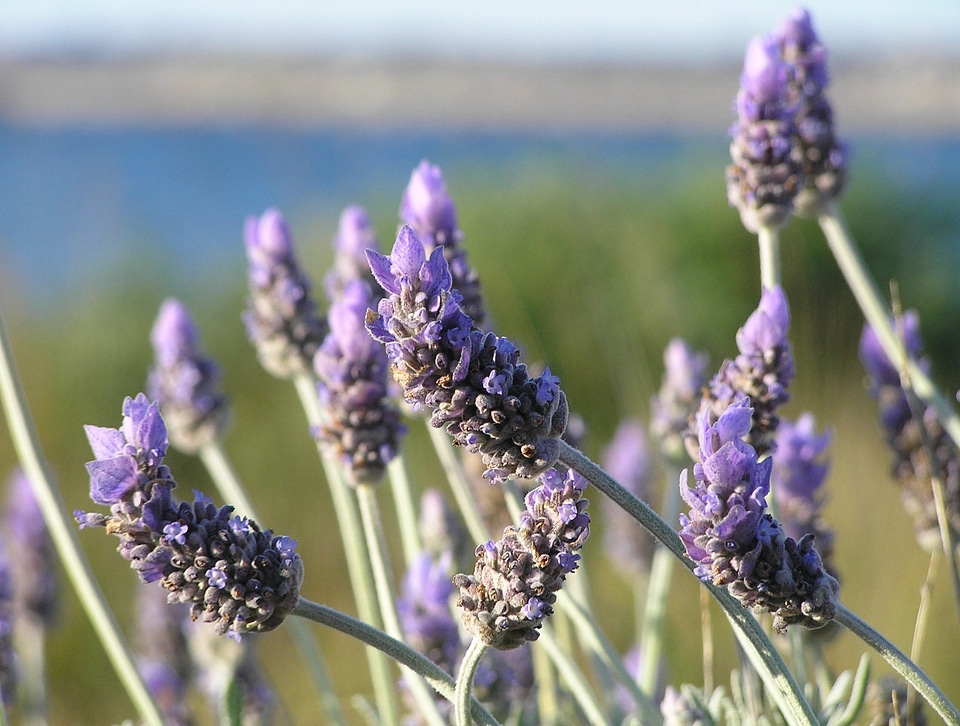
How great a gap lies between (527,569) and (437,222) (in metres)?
0.72

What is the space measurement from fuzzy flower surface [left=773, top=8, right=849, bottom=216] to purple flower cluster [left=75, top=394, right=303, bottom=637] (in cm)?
101

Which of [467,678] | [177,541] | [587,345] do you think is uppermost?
[587,345]

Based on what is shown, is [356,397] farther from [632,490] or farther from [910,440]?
[632,490]

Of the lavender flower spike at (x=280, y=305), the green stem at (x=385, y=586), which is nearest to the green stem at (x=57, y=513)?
the green stem at (x=385, y=586)

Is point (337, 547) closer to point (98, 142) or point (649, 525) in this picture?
point (649, 525)

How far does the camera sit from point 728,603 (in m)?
0.97

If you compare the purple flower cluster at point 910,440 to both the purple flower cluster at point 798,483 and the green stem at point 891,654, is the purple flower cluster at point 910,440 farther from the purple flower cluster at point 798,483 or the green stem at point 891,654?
the green stem at point 891,654

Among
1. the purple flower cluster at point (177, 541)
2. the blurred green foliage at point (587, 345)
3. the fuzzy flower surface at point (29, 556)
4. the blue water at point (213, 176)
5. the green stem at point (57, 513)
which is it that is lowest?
the purple flower cluster at point (177, 541)

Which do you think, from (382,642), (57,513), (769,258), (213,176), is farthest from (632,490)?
(213,176)

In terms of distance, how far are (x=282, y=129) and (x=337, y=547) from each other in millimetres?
6876

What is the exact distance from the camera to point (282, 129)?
10.7m

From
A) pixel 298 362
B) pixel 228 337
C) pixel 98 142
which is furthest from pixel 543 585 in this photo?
pixel 98 142

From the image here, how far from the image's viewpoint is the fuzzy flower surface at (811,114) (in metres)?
1.65

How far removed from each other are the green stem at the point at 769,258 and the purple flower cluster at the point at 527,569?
1.92 ft
